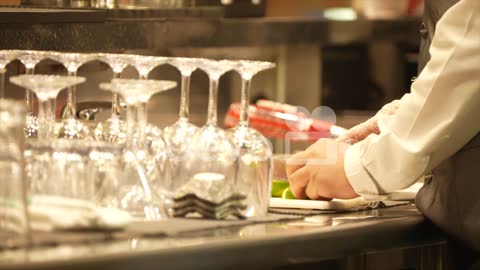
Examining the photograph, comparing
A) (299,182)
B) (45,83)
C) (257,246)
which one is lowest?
(257,246)

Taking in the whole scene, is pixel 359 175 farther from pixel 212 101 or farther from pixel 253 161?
pixel 212 101

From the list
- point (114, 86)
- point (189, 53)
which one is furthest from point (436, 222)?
point (189, 53)

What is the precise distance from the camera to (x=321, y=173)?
9.86 ft

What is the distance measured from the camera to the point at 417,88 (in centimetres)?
286

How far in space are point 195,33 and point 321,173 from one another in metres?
2.81

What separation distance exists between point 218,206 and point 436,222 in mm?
600

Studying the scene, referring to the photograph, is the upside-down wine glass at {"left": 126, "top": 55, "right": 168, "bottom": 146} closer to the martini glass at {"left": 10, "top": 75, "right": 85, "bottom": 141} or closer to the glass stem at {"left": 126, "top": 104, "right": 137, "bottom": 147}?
the glass stem at {"left": 126, "top": 104, "right": 137, "bottom": 147}

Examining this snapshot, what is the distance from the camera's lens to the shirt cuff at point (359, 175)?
2930 mm

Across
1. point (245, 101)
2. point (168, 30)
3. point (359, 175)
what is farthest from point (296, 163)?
point (168, 30)

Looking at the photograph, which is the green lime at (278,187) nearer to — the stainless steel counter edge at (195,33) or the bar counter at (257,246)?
the bar counter at (257,246)

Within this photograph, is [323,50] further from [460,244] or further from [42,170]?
[42,170]

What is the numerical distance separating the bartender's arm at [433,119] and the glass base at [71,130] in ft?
2.08

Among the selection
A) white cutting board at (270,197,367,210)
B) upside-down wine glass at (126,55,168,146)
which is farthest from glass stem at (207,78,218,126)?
white cutting board at (270,197,367,210)

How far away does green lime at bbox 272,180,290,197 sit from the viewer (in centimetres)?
315
